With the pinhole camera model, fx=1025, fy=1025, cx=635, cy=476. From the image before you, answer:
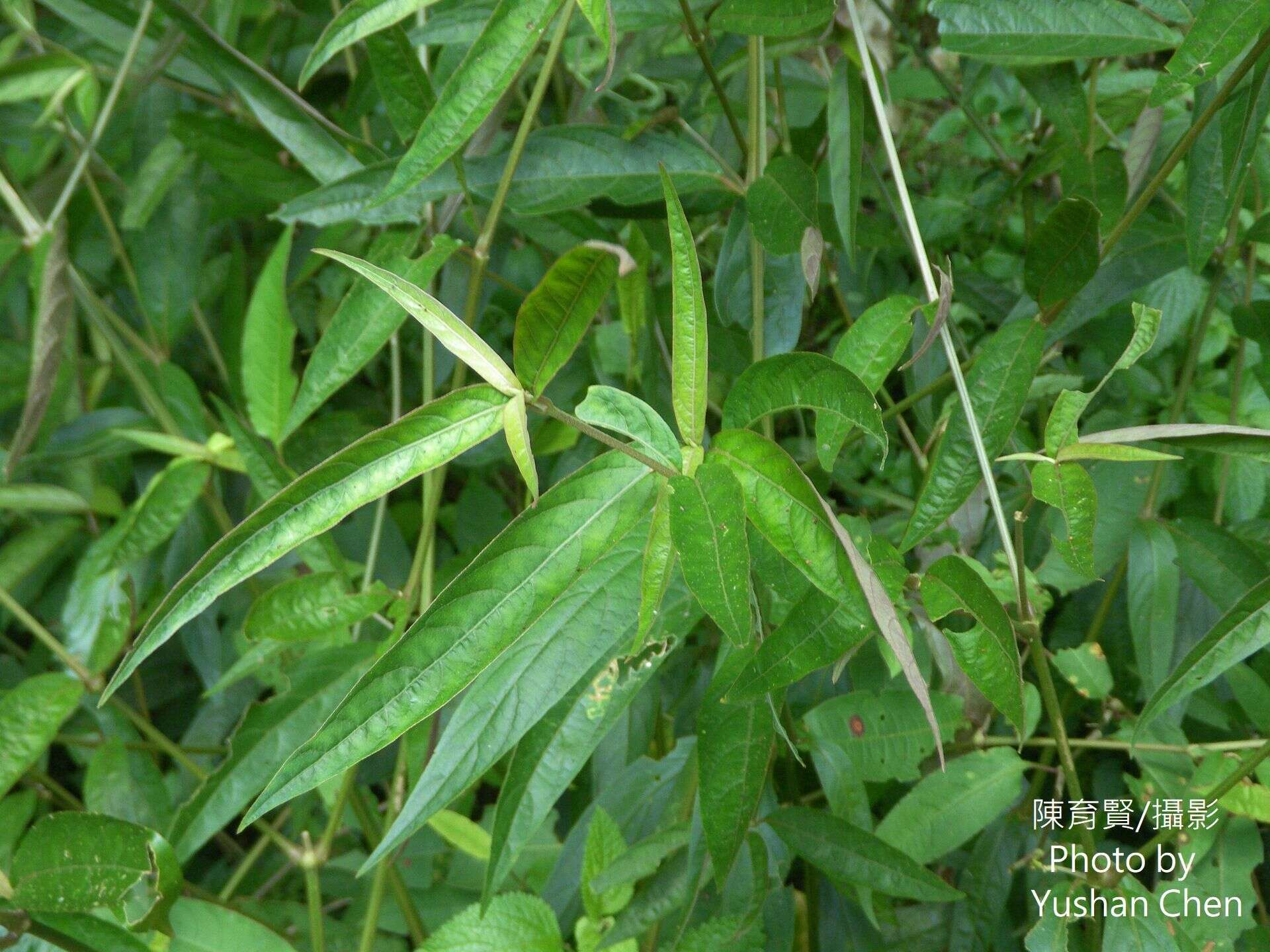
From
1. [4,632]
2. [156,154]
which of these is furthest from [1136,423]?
[4,632]

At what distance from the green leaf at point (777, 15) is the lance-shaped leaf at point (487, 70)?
0.53 ft

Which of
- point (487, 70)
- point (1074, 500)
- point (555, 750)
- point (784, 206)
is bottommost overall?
point (555, 750)

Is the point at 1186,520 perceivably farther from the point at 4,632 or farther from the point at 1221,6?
the point at 4,632

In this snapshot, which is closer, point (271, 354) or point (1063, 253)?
point (1063, 253)

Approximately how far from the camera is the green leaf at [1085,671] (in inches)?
29.5

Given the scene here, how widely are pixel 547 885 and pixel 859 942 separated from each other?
235 millimetres

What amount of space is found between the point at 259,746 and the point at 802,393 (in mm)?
478

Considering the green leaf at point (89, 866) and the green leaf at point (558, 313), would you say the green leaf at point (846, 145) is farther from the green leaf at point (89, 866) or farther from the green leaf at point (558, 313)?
the green leaf at point (89, 866)

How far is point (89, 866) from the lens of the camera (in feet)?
2.08

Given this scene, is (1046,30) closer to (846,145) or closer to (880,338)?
(846,145)

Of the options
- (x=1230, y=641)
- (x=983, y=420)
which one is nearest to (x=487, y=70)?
(x=983, y=420)

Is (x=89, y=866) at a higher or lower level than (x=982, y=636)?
lower

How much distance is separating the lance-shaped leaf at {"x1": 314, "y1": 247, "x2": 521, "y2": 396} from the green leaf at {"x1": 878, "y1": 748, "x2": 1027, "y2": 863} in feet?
1.45

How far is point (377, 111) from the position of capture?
106cm
